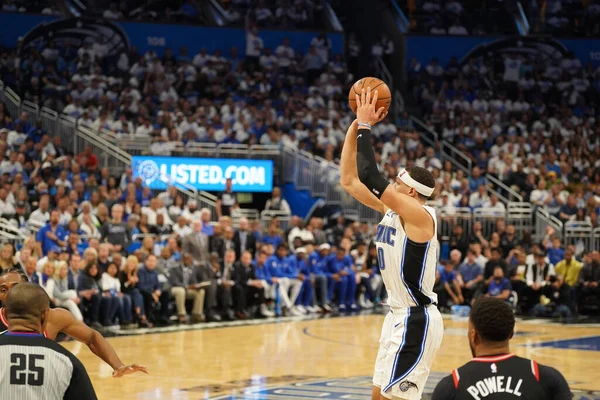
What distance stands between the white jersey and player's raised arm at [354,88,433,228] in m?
0.22

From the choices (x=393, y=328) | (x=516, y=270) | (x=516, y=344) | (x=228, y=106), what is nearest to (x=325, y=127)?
(x=228, y=106)

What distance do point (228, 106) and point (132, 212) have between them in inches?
303

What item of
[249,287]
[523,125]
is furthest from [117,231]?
[523,125]

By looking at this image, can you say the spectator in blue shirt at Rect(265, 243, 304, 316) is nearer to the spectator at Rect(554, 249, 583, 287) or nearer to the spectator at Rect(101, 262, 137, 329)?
the spectator at Rect(101, 262, 137, 329)

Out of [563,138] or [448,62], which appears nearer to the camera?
[563,138]

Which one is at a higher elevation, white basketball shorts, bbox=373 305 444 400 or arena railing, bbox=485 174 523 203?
arena railing, bbox=485 174 523 203

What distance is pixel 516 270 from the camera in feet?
70.2

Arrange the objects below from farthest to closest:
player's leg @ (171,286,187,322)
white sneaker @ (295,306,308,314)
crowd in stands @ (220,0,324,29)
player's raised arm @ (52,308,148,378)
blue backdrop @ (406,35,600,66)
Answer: blue backdrop @ (406,35,600,66), crowd in stands @ (220,0,324,29), white sneaker @ (295,306,308,314), player's leg @ (171,286,187,322), player's raised arm @ (52,308,148,378)

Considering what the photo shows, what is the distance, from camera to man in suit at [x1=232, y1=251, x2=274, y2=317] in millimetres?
19609

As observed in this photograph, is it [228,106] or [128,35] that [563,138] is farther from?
[128,35]

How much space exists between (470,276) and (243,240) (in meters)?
4.75

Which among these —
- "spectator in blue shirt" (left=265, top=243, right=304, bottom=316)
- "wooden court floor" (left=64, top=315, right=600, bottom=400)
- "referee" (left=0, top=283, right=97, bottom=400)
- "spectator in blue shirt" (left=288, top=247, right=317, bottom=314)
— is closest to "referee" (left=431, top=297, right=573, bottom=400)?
"referee" (left=0, top=283, right=97, bottom=400)

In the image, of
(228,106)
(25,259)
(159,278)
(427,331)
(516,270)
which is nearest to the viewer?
(427,331)

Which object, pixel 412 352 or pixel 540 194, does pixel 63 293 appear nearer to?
pixel 412 352
